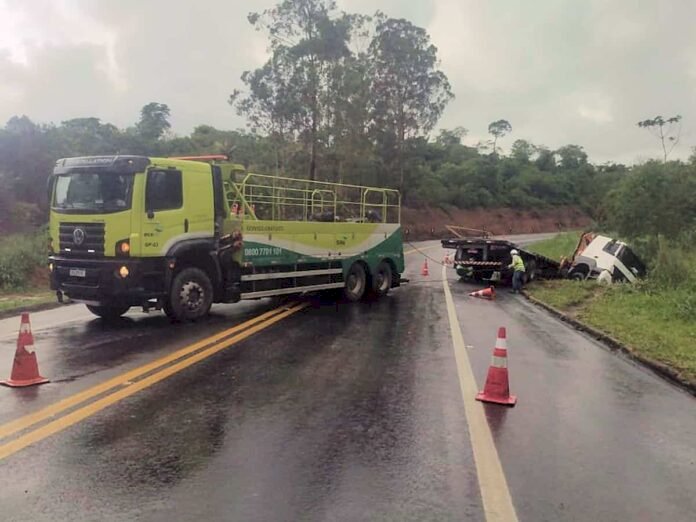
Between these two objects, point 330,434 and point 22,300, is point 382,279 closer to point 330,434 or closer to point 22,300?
point 22,300

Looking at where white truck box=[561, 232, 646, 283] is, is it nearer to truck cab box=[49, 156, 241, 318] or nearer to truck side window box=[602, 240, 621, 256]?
truck side window box=[602, 240, 621, 256]

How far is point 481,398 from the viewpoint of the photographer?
21.9ft

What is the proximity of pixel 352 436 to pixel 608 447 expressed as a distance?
2.10 meters

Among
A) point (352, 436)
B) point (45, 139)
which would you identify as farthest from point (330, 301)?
point (45, 139)

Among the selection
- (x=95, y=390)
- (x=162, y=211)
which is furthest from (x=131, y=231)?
(x=95, y=390)

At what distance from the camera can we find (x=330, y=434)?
5.46 metres

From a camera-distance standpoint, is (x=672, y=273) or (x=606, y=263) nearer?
(x=672, y=273)

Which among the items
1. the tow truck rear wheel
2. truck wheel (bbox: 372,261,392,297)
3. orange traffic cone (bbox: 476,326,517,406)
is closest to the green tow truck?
truck wheel (bbox: 372,261,392,297)

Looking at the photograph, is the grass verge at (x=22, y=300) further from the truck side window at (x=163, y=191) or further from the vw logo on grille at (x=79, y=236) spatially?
the truck side window at (x=163, y=191)

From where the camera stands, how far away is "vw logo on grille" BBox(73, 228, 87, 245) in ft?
35.0

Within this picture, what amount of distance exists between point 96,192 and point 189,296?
2.29m

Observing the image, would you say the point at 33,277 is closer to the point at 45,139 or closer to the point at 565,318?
the point at 565,318

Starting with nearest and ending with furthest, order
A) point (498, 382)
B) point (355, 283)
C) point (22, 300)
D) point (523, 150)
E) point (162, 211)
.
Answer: point (498, 382), point (162, 211), point (22, 300), point (355, 283), point (523, 150)

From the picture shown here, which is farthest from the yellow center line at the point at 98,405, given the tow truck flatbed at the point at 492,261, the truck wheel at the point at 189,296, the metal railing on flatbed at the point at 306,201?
the tow truck flatbed at the point at 492,261
